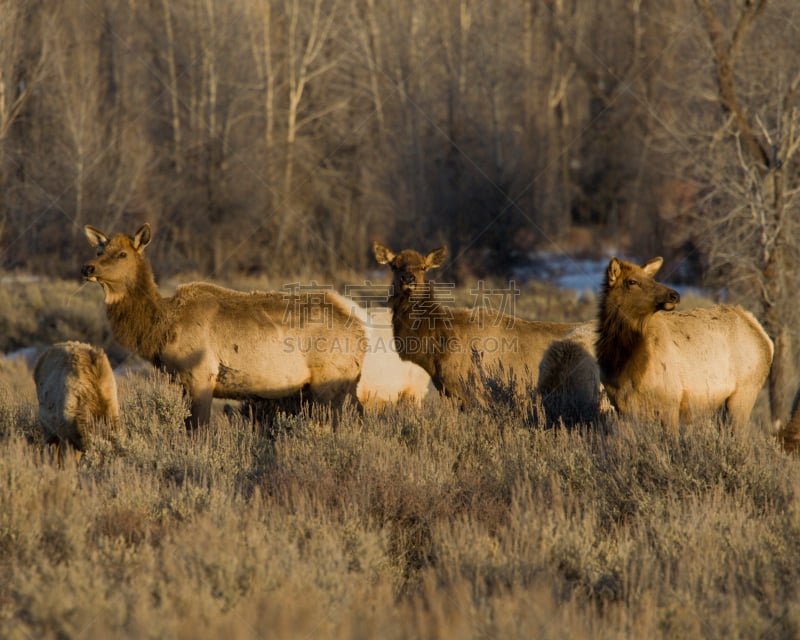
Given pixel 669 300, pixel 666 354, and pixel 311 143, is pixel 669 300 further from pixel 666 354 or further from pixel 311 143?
pixel 311 143

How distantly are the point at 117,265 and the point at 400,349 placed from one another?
116 inches

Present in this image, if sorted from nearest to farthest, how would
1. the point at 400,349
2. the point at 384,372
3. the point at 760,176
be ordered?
the point at 400,349
the point at 384,372
the point at 760,176

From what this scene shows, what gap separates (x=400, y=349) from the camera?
9484 mm

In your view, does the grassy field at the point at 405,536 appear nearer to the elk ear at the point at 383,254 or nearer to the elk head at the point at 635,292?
the elk head at the point at 635,292

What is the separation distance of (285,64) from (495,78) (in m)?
8.46

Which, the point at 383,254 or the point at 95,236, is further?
the point at 383,254

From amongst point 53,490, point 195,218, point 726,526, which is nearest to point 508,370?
point 726,526

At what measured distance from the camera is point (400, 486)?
5938mm

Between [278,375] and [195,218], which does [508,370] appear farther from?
[195,218]

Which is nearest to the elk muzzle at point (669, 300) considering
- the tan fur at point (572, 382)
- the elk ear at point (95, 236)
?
the tan fur at point (572, 382)

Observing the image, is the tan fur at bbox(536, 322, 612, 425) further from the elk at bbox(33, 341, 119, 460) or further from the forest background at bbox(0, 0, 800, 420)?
the forest background at bbox(0, 0, 800, 420)

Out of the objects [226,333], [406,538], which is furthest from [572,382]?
[406,538]

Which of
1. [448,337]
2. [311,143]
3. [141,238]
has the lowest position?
[448,337]

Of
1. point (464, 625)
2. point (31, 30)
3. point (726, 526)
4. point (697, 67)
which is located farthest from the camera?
point (31, 30)
